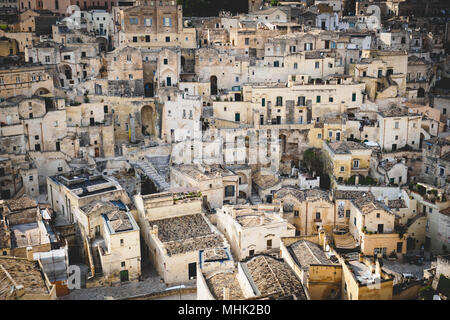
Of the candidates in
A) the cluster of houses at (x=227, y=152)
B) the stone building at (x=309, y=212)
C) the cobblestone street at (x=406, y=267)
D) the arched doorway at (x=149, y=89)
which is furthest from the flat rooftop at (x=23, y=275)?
the arched doorway at (x=149, y=89)

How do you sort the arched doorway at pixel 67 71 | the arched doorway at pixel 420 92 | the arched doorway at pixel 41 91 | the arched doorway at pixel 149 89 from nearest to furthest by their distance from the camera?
the arched doorway at pixel 41 91
the arched doorway at pixel 149 89
the arched doorway at pixel 67 71
the arched doorway at pixel 420 92

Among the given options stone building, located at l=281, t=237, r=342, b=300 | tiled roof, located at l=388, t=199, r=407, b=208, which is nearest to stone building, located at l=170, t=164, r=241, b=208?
tiled roof, located at l=388, t=199, r=407, b=208

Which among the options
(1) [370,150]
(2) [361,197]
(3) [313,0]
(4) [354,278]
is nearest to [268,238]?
(2) [361,197]

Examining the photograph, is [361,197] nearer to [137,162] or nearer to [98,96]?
[137,162]

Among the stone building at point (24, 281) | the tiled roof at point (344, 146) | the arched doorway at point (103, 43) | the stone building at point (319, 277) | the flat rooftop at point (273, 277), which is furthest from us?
the arched doorway at point (103, 43)

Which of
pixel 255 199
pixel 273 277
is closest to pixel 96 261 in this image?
pixel 273 277

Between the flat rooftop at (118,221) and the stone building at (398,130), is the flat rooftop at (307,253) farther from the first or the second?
the stone building at (398,130)
